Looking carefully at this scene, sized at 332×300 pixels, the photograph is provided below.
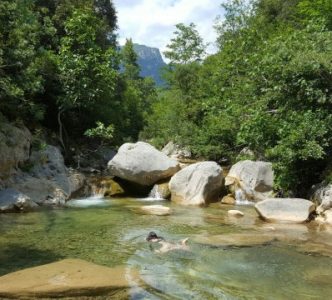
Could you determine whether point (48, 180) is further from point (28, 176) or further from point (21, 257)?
point (21, 257)

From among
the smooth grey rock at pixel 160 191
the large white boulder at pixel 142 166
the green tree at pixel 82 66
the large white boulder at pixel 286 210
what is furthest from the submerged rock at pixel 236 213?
the green tree at pixel 82 66

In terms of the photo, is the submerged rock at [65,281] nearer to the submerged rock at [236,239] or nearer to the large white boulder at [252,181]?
the submerged rock at [236,239]

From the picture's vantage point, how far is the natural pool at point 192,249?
24.8ft

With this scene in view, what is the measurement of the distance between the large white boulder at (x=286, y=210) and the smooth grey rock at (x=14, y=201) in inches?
301

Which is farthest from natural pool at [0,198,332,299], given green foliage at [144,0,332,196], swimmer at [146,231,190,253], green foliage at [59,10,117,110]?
green foliage at [59,10,117,110]

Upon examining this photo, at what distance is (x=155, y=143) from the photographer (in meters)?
33.1

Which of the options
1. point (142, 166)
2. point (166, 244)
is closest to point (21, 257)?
point (166, 244)

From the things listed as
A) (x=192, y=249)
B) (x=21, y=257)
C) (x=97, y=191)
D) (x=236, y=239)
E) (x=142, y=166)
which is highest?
(x=142, y=166)

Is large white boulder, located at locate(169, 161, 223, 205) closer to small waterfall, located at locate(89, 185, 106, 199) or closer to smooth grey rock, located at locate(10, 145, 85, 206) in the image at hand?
small waterfall, located at locate(89, 185, 106, 199)

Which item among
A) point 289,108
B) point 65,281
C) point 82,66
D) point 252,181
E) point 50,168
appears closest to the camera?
point 65,281

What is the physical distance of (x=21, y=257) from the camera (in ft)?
30.1

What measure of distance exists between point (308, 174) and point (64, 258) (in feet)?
32.6

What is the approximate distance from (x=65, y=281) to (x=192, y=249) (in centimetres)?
381

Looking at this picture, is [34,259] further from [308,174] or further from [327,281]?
[308,174]
